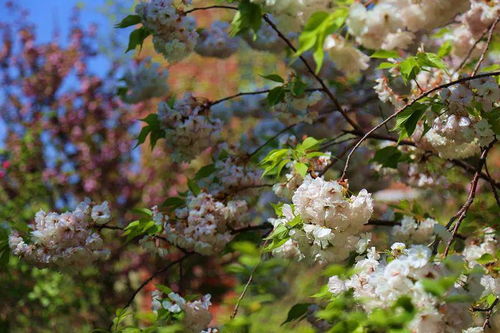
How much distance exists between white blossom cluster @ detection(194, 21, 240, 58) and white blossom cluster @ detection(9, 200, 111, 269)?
1.31 m

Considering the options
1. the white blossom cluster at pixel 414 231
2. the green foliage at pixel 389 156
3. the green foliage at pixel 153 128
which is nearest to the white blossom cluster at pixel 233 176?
the green foliage at pixel 153 128

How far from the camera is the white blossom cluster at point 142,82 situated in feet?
11.3

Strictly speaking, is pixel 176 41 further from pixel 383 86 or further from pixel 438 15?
pixel 438 15

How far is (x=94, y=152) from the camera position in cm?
535

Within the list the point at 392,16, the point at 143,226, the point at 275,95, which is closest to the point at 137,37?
the point at 275,95

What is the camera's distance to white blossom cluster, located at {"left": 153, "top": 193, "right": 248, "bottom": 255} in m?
2.34

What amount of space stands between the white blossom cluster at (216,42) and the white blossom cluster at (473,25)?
1.11 meters

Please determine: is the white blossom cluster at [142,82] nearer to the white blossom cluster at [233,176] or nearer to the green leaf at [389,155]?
the white blossom cluster at [233,176]

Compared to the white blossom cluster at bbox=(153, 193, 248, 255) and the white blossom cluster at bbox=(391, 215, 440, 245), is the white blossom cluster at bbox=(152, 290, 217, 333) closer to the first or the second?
the white blossom cluster at bbox=(153, 193, 248, 255)

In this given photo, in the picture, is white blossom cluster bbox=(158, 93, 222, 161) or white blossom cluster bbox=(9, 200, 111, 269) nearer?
white blossom cluster bbox=(9, 200, 111, 269)

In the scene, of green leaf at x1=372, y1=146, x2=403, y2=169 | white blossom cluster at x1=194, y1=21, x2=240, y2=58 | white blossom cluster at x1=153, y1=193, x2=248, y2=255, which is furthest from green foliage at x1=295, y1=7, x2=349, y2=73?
white blossom cluster at x1=194, y1=21, x2=240, y2=58

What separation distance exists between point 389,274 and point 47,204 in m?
4.16

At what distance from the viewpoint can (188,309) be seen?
2.03 metres

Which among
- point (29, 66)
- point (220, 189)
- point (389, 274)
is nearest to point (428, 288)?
point (389, 274)
